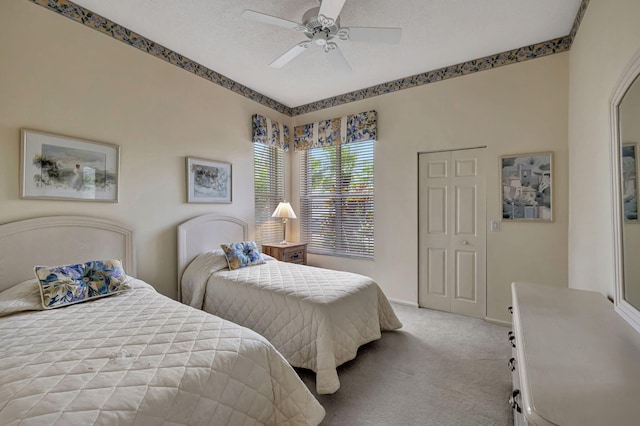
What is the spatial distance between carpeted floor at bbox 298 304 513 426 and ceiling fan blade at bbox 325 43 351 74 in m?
2.61

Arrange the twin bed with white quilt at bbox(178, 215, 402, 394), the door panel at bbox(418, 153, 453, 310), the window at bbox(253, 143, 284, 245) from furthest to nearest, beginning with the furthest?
the window at bbox(253, 143, 284, 245) < the door panel at bbox(418, 153, 453, 310) < the twin bed with white quilt at bbox(178, 215, 402, 394)

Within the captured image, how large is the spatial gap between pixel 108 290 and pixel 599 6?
3.93m

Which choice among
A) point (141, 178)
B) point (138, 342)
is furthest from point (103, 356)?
point (141, 178)

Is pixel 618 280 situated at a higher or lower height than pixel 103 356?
higher

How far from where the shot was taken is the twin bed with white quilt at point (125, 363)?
3.27 ft

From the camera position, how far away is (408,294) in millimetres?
3670

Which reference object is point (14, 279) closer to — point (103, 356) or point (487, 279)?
point (103, 356)

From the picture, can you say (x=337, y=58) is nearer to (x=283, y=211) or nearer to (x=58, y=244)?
(x=283, y=211)

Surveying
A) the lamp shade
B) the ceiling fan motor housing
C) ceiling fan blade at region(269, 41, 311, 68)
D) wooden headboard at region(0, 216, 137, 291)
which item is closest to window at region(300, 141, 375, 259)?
the lamp shade

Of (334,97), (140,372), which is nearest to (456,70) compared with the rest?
(334,97)

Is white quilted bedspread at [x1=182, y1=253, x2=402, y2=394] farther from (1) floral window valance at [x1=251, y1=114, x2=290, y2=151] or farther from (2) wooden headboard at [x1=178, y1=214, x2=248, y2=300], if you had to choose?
(1) floral window valance at [x1=251, y1=114, x2=290, y2=151]

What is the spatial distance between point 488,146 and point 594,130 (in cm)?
128

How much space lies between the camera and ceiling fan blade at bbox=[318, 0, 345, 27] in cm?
179

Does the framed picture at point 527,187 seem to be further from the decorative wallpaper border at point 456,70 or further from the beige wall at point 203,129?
the decorative wallpaper border at point 456,70
